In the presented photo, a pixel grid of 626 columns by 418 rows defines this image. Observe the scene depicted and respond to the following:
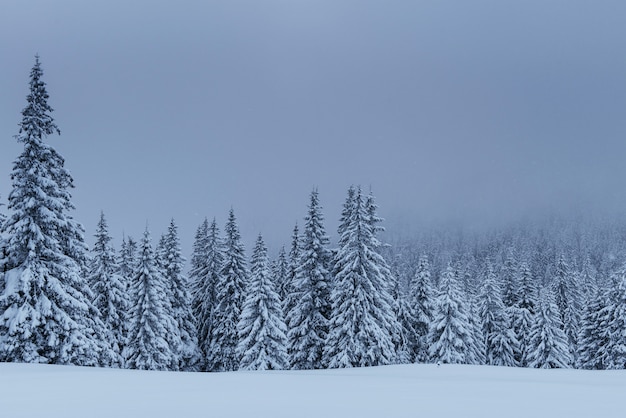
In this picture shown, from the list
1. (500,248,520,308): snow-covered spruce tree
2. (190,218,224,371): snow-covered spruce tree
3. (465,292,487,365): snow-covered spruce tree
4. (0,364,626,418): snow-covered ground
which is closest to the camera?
(0,364,626,418): snow-covered ground

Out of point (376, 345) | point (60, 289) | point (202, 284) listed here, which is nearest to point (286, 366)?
point (376, 345)

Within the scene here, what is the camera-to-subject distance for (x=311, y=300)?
108 feet

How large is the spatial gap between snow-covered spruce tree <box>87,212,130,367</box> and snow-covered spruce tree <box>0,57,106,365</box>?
10.8m


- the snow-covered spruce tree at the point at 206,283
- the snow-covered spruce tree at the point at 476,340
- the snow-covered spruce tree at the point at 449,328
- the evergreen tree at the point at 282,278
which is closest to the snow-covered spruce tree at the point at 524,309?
the snow-covered spruce tree at the point at 476,340

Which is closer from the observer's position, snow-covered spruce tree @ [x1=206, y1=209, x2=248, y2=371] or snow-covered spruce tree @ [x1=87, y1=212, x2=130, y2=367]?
snow-covered spruce tree @ [x1=87, y1=212, x2=130, y2=367]

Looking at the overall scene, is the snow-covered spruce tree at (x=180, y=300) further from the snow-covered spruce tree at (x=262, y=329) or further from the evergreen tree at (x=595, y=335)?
the evergreen tree at (x=595, y=335)

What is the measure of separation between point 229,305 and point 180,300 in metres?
4.28

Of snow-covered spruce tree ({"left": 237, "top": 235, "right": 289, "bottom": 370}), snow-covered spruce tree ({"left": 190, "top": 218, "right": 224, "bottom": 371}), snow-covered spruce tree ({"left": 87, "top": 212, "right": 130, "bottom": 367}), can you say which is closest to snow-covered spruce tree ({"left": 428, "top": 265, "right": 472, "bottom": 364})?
snow-covered spruce tree ({"left": 237, "top": 235, "right": 289, "bottom": 370})

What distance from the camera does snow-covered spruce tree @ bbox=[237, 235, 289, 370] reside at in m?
31.1

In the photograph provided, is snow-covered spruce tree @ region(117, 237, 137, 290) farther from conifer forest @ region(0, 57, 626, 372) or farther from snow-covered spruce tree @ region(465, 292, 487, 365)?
snow-covered spruce tree @ region(465, 292, 487, 365)

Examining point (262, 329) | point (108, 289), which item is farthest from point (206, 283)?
point (262, 329)

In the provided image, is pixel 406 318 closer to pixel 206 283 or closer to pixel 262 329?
pixel 262 329

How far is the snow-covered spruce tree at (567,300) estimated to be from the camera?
2011 inches

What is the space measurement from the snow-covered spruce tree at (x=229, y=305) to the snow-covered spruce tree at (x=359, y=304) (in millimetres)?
10198
